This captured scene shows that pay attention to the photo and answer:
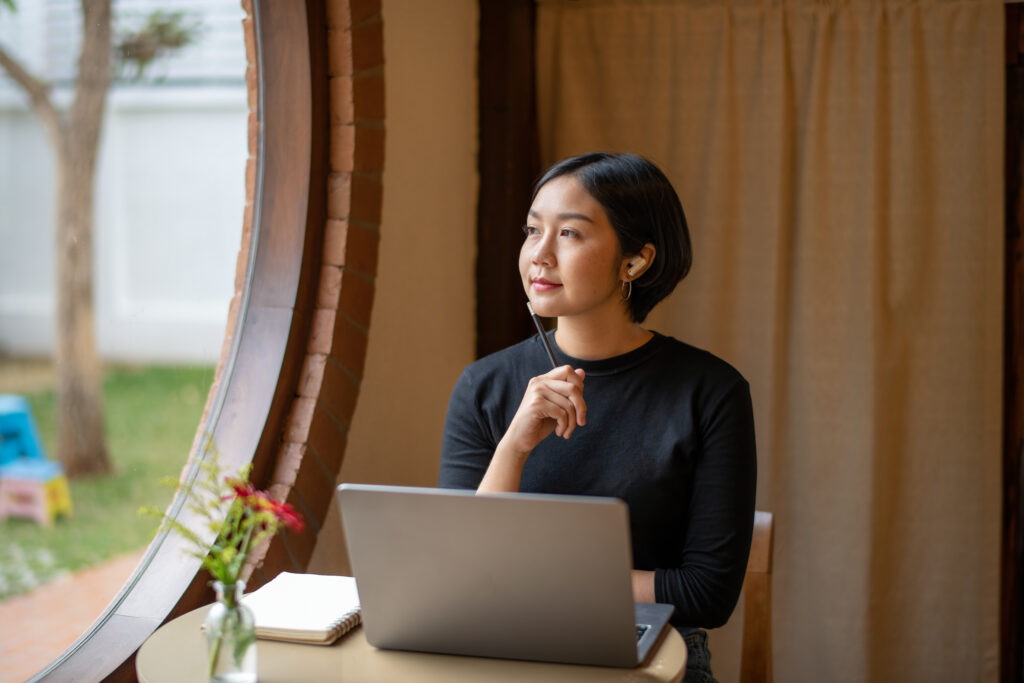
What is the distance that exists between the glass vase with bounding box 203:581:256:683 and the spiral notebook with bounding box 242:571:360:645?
0.44 feet

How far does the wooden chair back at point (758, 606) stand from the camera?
1.77 m

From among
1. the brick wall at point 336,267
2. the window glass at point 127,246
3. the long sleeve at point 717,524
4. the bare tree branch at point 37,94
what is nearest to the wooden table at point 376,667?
the long sleeve at point 717,524

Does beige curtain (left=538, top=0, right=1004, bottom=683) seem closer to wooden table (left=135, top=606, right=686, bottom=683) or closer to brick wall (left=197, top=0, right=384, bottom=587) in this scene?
brick wall (left=197, top=0, right=384, bottom=587)

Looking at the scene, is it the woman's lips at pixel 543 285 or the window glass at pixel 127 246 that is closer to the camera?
the woman's lips at pixel 543 285

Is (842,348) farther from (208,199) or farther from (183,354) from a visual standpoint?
(208,199)

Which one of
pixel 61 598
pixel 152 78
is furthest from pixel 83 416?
pixel 152 78

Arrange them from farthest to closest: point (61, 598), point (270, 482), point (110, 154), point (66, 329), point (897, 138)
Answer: point (110, 154)
point (66, 329)
point (61, 598)
point (897, 138)
point (270, 482)

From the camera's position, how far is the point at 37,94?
611cm

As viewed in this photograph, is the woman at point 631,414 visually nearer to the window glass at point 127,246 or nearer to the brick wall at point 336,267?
the brick wall at point 336,267

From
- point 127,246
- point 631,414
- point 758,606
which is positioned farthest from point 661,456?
point 127,246

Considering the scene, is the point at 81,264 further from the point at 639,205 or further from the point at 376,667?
the point at 376,667

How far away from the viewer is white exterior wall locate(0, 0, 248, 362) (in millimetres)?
6602

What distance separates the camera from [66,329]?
6559 millimetres

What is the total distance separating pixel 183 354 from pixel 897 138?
5160 millimetres
